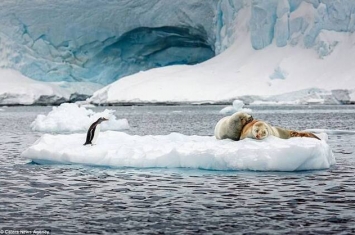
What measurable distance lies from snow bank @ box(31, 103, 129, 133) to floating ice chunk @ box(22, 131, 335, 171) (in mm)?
13847

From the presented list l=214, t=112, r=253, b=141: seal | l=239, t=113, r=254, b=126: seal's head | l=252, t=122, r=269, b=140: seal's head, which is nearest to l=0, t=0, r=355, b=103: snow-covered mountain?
l=214, t=112, r=253, b=141: seal

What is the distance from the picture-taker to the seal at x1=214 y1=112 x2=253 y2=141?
13385 millimetres

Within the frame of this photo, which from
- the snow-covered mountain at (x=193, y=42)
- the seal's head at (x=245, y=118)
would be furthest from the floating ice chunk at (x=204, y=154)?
the snow-covered mountain at (x=193, y=42)

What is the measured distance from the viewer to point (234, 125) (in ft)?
44.4

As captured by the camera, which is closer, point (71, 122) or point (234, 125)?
point (234, 125)

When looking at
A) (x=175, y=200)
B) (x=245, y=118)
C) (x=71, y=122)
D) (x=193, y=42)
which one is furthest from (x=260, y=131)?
(x=193, y=42)

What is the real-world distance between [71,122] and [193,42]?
41.6 m

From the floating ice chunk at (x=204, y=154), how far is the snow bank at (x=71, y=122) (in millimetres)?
13847

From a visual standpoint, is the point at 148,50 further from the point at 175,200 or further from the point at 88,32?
the point at 175,200

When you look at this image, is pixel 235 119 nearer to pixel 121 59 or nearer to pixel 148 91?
pixel 148 91

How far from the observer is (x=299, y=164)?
12273 mm

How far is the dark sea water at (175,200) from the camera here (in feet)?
25.0

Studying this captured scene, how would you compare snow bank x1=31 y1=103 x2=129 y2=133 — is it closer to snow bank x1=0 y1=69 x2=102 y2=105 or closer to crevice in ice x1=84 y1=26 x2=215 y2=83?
snow bank x1=0 y1=69 x2=102 y2=105

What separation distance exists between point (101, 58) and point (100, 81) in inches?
96.7
